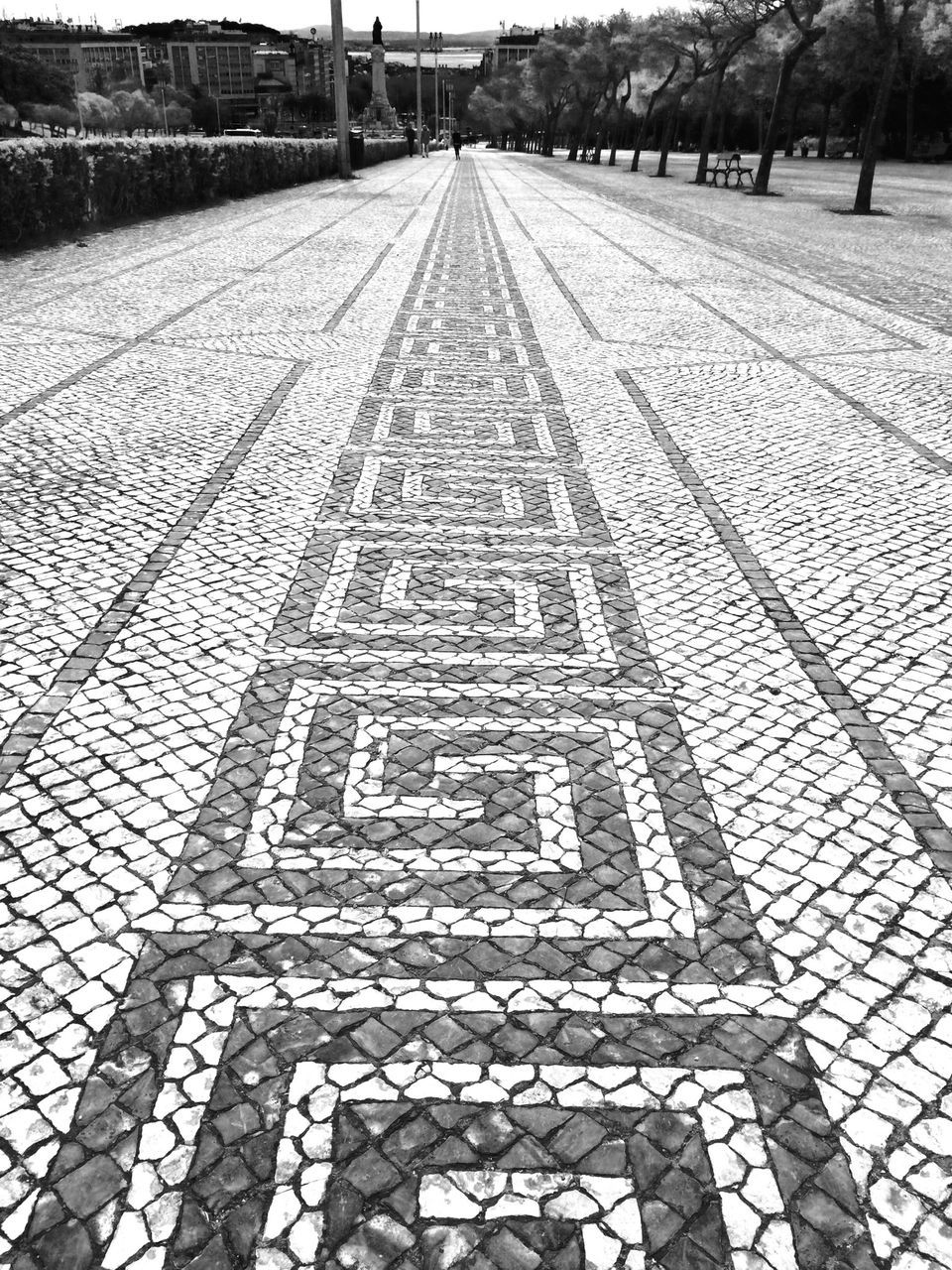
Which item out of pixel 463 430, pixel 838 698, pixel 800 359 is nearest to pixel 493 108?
pixel 800 359

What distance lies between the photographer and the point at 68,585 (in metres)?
4.54

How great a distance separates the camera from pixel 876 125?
63.5ft

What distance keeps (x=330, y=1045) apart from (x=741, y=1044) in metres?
0.90

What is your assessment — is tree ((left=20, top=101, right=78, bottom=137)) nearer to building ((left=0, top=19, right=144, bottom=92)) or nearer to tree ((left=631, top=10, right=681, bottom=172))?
tree ((left=631, top=10, right=681, bottom=172))

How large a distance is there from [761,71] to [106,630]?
4934 cm

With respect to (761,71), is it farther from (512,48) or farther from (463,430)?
(512,48)

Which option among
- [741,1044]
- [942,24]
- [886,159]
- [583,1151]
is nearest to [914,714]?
[741,1044]

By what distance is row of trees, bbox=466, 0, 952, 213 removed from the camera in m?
24.7

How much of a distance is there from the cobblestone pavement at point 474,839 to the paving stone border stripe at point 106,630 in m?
0.02

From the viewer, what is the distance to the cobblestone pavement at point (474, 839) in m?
2.07

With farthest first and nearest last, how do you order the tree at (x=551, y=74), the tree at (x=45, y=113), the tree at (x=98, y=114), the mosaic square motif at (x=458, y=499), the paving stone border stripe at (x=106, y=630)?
the tree at (x=98, y=114)
the tree at (x=45, y=113)
the tree at (x=551, y=74)
the mosaic square motif at (x=458, y=499)
the paving stone border stripe at (x=106, y=630)

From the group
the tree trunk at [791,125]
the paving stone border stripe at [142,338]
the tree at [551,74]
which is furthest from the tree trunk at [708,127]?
the tree at [551,74]

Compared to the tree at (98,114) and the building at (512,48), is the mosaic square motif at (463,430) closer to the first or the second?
the tree at (98,114)

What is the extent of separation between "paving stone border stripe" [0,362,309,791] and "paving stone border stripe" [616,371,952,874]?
2.56m
